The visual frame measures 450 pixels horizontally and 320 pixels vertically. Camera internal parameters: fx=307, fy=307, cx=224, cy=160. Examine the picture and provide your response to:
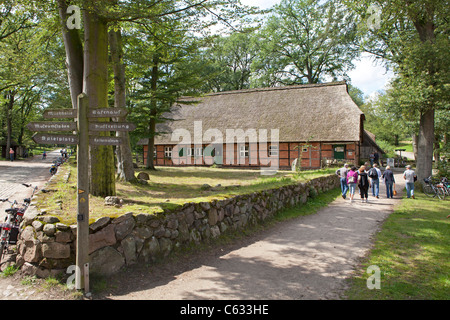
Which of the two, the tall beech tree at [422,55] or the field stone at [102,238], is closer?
the field stone at [102,238]

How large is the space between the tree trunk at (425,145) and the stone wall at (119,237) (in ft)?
47.2

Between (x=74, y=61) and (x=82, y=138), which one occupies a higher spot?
(x=74, y=61)

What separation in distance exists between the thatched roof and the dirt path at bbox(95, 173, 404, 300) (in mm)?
16743

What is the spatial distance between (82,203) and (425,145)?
17.7 m

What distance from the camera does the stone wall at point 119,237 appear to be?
4.46m

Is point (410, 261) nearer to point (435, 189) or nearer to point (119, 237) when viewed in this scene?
point (119, 237)

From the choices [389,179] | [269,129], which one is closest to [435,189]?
[389,179]

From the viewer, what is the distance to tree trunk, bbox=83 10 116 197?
7.23 meters

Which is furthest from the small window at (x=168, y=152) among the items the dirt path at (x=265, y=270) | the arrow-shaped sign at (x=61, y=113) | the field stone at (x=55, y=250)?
the field stone at (x=55, y=250)

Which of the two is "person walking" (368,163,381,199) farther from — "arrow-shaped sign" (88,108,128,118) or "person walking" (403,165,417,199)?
"arrow-shaped sign" (88,108,128,118)

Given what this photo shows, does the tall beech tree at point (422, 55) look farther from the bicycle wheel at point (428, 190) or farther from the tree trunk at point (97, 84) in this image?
the tree trunk at point (97, 84)

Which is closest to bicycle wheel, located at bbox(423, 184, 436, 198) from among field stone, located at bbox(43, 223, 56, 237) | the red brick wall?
the red brick wall

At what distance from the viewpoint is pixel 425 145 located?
16.5m

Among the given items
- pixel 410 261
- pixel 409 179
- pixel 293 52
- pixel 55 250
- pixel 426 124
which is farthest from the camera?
pixel 293 52
